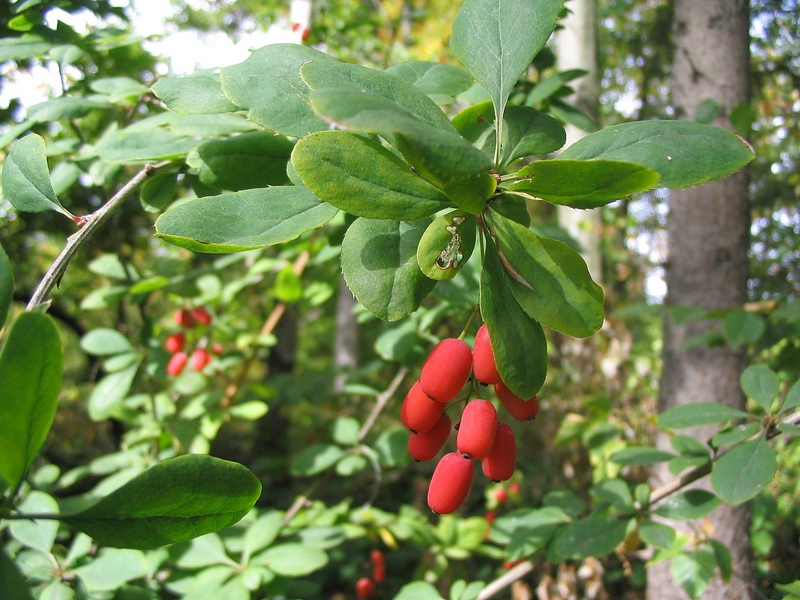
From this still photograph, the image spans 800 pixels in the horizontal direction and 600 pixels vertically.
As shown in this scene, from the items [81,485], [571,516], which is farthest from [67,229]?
[571,516]

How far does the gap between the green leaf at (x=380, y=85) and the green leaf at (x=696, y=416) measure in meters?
0.74

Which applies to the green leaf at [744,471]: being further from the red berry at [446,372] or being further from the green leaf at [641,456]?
the red berry at [446,372]

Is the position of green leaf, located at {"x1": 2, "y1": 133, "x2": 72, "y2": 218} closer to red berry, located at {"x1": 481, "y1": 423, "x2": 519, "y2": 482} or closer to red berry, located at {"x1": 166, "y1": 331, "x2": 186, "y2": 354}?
red berry, located at {"x1": 481, "y1": 423, "x2": 519, "y2": 482}

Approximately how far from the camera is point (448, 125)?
1.97 feet

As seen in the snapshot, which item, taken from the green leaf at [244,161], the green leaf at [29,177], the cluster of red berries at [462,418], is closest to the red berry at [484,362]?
the cluster of red berries at [462,418]

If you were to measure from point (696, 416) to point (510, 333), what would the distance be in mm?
657

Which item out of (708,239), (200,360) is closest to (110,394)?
(200,360)

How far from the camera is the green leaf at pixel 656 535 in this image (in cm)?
106

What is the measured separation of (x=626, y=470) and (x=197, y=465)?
2.55 metres

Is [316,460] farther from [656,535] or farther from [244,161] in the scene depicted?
[244,161]

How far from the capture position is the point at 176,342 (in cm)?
178

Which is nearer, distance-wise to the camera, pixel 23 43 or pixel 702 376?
pixel 23 43

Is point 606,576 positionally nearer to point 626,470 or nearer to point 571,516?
point 626,470

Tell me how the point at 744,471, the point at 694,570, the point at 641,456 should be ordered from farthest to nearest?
the point at 694,570, the point at 641,456, the point at 744,471
